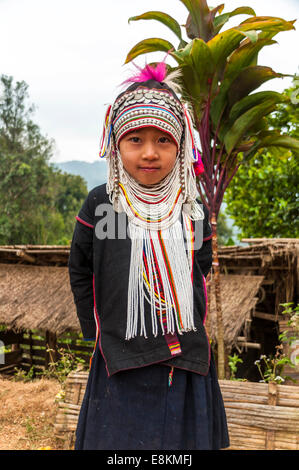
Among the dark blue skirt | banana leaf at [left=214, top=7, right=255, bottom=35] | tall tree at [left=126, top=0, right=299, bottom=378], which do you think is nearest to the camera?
the dark blue skirt

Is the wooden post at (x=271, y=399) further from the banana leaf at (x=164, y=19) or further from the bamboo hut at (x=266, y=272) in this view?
the banana leaf at (x=164, y=19)

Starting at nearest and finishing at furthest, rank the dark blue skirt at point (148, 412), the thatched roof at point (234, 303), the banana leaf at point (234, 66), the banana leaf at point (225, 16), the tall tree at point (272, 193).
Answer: the dark blue skirt at point (148, 412), the banana leaf at point (234, 66), the banana leaf at point (225, 16), the thatched roof at point (234, 303), the tall tree at point (272, 193)

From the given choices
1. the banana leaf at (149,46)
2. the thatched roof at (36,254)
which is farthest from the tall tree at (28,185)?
the banana leaf at (149,46)

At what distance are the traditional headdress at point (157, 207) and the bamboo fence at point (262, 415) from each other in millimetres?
1496

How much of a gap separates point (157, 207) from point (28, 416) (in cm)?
292

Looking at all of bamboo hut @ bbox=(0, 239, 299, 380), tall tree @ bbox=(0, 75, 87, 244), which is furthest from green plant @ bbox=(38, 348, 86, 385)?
tall tree @ bbox=(0, 75, 87, 244)

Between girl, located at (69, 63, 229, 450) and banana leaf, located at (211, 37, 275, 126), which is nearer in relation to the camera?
girl, located at (69, 63, 229, 450)

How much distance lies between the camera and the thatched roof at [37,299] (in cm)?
688

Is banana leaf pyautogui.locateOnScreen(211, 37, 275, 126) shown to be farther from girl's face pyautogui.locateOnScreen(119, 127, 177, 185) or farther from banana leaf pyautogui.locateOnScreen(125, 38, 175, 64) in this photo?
girl's face pyautogui.locateOnScreen(119, 127, 177, 185)

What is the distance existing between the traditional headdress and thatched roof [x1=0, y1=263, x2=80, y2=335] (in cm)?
535

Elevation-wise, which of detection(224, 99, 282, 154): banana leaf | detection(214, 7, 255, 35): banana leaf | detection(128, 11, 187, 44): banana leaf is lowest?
detection(224, 99, 282, 154): banana leaf

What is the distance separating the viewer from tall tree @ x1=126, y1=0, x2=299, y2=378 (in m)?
3.28

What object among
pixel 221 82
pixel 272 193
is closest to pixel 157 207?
pixel 221 82
